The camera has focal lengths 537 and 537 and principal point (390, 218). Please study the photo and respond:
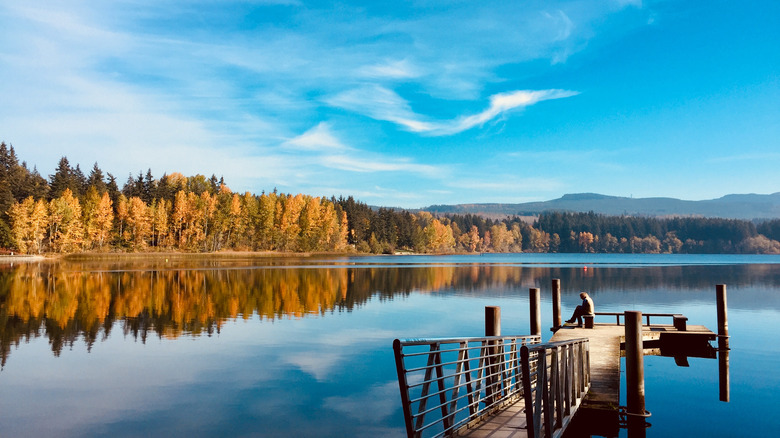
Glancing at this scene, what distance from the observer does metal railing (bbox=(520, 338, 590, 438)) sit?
29.9 feet

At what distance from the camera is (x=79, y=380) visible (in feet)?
59.8

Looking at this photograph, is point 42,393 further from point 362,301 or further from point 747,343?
point 747,343

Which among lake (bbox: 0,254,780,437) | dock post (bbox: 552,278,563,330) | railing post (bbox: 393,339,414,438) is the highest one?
railing post (bbox: 393,339,414,438)

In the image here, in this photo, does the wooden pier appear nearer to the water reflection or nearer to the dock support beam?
the dock support beam

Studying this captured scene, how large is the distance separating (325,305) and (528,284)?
2889 centimetres

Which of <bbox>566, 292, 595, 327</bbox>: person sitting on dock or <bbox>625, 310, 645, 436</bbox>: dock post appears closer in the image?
<bbox>625, 310, 645, 436</bbox>: dock post

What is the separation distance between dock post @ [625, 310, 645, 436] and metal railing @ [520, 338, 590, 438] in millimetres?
1138

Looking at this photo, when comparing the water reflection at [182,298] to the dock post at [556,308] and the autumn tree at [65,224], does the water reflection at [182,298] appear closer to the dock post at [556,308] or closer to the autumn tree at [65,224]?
the dock post at [556,308]

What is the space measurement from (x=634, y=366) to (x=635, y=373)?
7.4 inches

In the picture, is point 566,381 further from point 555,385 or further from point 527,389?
Result: point 527,389

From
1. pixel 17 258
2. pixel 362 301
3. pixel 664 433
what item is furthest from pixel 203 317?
pixel 17 258

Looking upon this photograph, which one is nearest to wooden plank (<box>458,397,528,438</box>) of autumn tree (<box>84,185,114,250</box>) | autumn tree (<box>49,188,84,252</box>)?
autumn tree (<box>49,188,84,252</box>)

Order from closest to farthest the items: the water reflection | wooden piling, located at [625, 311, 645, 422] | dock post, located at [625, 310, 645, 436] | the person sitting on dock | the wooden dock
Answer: the wooden dock
dock post, located at [625, 310, 645, 436]
wooden piling, located at [625, 311, 645, 422]
the person sitting on dock
the water reflection

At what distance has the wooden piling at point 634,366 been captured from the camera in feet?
48.3
